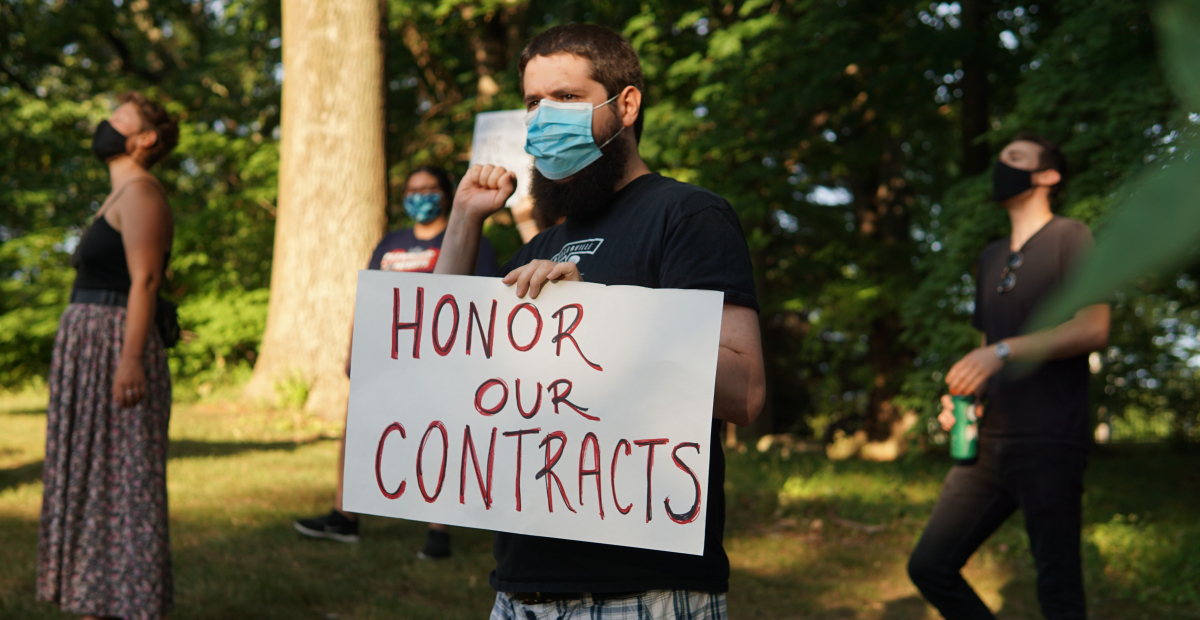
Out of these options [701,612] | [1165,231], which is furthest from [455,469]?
[1165,231]

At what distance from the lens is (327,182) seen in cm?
1011

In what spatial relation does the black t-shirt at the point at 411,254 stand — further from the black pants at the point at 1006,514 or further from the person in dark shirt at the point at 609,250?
the person in dark shirt at the point at 609,250

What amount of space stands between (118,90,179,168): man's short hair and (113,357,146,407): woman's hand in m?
0.85

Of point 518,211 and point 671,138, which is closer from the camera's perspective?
point 518,211

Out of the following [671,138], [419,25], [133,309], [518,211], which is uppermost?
[419,25]

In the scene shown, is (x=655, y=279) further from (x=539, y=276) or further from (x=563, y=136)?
(x=563, y=136)

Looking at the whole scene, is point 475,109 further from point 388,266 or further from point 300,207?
point 388,266

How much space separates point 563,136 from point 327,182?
8.68 meters

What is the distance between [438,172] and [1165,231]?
514 cm

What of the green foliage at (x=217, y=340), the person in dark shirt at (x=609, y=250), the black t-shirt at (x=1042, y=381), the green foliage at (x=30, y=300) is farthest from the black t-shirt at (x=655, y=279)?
the green foliage at (x=30, y=300)

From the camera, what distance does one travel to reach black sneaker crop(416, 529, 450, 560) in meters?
A: 5.14

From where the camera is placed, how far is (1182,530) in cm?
646

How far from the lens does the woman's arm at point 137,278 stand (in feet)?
11.3

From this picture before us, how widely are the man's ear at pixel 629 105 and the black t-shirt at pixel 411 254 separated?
2.70 meters
